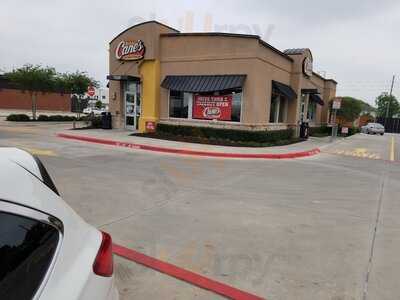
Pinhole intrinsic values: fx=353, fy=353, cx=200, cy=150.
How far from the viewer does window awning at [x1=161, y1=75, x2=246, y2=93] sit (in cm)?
1740

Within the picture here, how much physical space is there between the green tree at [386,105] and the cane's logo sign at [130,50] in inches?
2973

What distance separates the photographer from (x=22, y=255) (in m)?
1.60

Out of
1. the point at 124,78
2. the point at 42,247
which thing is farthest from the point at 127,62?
A: the point at 42,247

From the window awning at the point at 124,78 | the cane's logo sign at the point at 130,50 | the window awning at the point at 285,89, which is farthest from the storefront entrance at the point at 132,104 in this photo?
the window awning at the point at 285,89

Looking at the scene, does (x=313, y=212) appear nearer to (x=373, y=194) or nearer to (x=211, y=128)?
(x=373, y=194)

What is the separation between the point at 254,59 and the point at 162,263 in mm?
14622

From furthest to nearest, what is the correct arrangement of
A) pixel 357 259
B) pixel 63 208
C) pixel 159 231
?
pixel 159 231
pixel 357 259
pixel 63 208

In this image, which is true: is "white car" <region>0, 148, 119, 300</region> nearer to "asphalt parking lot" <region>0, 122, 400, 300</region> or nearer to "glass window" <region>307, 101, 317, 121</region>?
"asphalt parking lot" <region>0, 122, 400, 300</region>

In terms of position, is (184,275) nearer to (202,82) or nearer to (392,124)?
(202,82)

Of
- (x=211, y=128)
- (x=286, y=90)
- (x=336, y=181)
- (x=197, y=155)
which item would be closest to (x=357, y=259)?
(x=336, y=181)

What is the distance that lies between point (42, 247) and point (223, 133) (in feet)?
53.2

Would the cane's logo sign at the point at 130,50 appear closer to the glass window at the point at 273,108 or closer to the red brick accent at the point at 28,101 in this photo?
the glass window at the point at 273,108

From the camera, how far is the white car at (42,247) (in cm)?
155

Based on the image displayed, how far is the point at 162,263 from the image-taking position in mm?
4086
